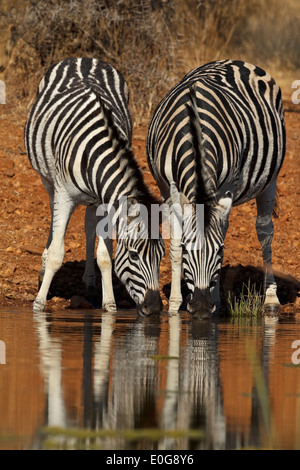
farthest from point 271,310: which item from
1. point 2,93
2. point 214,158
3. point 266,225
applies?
point 2,93

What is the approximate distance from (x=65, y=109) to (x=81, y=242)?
2.40 metres

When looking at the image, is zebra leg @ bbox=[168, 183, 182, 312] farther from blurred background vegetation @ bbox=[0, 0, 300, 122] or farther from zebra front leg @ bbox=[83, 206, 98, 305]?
blurred background vegetation @ bbox=[0, 0, 300, 122]

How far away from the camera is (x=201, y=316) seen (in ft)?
24.3

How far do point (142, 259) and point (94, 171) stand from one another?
993 mm

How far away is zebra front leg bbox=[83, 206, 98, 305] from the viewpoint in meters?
9.72

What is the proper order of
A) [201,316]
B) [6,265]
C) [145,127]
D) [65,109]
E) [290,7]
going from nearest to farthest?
[201,316]
[65,109]
[6,265]
[145,127]
[290,7]

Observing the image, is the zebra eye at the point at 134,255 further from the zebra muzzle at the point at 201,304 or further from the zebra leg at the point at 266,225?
the zebra leg at the point at 266,225

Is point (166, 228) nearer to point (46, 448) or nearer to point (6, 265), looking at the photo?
point (6, 265)

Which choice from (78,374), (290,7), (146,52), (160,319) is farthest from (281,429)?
(290,7)

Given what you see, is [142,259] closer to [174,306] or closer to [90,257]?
[174,306]

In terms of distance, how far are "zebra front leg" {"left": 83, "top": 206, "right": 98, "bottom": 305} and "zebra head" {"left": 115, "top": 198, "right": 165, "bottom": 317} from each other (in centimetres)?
173

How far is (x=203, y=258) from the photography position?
24.7 feet

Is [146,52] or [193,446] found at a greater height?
[146,52]

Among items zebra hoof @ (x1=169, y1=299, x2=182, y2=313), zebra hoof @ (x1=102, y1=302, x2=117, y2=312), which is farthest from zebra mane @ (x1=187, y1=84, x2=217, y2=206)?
zebra hoof @ (x1=102, y1=302, x2=117, y2=312)
